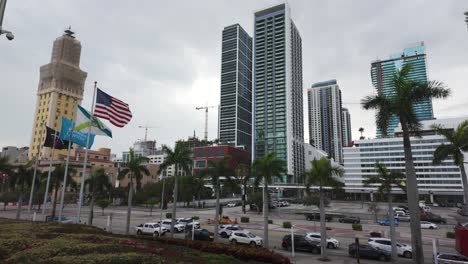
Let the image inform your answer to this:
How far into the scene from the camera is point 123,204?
10812 centimetres

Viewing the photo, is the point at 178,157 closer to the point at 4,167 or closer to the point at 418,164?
the point at 4,167

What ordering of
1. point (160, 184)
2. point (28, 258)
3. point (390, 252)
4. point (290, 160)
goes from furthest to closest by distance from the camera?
point (290, 160) < point (160, 184) < point (390, 252) < point (28, 258)

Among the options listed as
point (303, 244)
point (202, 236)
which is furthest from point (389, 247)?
point (202, 236)

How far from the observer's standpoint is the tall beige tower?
449ft

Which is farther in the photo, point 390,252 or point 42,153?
point 42,153

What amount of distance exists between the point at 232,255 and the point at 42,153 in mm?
144168

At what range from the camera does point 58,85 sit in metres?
139

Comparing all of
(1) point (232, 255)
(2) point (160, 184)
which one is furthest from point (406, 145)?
(2) point (160, 184)

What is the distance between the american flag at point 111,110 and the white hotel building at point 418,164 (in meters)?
111

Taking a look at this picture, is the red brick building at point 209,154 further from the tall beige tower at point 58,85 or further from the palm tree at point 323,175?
the palm tree at point 323,175

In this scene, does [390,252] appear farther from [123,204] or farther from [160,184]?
[123,204]

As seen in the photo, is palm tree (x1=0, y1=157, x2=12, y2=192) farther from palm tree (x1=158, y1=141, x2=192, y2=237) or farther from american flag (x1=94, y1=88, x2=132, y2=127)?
american flag (x1=94, y1=88, x2=132, y2=127)

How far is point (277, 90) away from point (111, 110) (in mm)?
161203

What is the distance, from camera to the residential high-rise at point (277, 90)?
7047 inches
